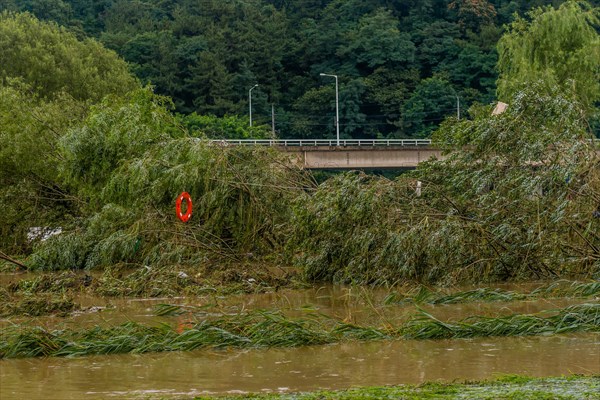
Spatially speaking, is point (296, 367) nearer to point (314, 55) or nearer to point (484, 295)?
point (484, 295)

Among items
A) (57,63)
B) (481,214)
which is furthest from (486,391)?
(57,63)

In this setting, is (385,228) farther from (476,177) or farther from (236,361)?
(236,361)

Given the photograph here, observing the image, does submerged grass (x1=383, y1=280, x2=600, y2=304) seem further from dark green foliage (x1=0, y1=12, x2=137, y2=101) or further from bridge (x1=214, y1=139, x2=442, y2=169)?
bridge (x1=214, y1=139, x2=442, y2=169)

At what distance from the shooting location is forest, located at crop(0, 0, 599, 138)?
82.4 metres

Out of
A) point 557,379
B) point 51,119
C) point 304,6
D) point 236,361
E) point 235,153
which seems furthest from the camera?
point 304,6

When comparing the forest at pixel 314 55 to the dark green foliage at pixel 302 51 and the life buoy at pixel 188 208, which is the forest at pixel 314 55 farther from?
the life buoy at pixel 188 208

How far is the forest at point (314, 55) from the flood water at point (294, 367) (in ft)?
215

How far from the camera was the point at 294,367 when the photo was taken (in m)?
12.3

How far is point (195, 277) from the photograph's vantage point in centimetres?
2045

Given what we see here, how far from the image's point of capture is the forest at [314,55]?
270 feet

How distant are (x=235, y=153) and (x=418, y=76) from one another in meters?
64.5

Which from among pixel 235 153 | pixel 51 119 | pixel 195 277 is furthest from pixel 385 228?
pixel 51 119

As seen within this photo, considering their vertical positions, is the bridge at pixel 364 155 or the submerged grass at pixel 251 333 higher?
the bridge at pixel 364 155

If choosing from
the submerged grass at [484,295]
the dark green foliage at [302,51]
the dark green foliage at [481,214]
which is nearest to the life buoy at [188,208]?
the dark green foliage at [481,214]
